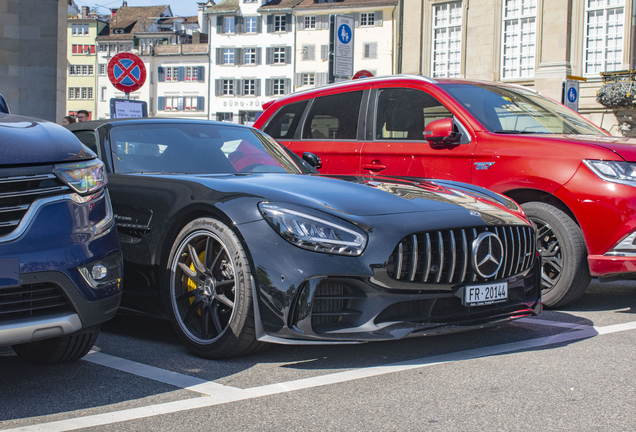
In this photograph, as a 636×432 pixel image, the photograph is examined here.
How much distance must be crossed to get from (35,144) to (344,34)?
9.97m

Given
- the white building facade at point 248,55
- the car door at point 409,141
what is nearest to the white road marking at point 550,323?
the car door at point 409,141

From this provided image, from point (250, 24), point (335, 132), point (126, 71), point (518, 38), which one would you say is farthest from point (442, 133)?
point (250, 24)

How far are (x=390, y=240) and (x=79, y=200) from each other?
4.80ft

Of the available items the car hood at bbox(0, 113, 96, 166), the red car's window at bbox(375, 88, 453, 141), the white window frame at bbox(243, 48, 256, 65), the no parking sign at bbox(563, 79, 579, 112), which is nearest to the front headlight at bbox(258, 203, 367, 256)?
the car hood at bbox(0, 113, 96, 166)

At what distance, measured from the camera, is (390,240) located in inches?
142

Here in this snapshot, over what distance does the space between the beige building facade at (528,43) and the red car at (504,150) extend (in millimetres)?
21335

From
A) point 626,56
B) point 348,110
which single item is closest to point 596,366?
point 348,110

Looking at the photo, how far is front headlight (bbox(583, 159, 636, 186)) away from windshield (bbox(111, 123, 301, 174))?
2121 millimetres

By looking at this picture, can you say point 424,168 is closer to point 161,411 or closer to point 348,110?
point 348,110

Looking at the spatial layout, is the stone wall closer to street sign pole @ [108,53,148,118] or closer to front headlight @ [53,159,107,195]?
street sign pole @ [108,53,148,118]

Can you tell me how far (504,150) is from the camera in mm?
5758

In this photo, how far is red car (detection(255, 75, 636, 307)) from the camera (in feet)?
17.0

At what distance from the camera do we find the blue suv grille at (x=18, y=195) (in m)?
2.93

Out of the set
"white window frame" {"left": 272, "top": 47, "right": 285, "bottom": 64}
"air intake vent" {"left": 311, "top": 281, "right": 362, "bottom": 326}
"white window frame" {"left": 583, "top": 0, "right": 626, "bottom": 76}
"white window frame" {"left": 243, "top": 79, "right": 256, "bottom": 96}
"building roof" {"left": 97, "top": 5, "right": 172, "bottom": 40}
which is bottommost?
"air intake vent" {"left": 311, "top": 281, "right": 362, "bottom": 326}
